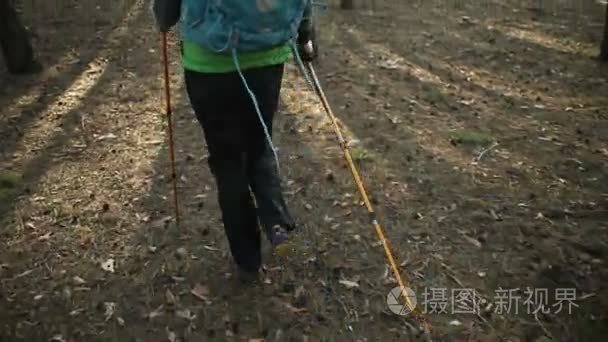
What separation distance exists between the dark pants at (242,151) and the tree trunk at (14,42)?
4.71 meters

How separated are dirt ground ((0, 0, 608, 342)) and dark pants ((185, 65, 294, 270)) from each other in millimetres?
463

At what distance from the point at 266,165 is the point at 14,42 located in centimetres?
481

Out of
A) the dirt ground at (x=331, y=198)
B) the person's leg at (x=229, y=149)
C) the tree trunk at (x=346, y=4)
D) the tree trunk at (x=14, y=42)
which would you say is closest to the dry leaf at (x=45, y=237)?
the dirt ground at (x=331, y=198)

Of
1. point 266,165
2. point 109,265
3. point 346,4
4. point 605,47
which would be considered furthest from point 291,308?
point 346,4

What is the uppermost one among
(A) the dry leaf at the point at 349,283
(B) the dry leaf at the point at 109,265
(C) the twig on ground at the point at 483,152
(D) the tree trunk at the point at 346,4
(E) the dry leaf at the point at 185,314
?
(D) the tree trunk at the point at 346,4

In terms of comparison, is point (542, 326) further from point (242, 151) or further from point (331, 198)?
point (242, 151)

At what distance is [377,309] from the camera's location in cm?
376

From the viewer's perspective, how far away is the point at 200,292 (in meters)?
3.91

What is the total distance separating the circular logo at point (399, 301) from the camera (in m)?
3.75

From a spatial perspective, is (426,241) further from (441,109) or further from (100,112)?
(100,112)

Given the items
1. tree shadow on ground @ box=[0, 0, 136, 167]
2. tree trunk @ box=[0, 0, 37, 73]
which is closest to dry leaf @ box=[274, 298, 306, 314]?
tree shadow on ground @ box=[0, 0, 136, 167]

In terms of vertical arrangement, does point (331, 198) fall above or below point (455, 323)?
above

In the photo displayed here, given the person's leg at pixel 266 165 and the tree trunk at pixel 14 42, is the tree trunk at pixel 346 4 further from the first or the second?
the person's leg at pixel 266 165

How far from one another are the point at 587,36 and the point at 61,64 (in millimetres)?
7171
